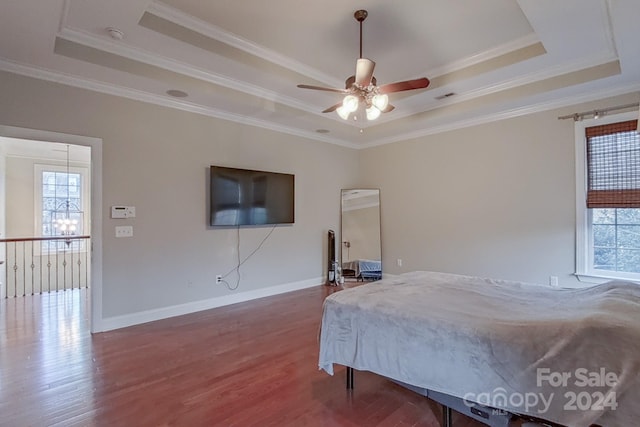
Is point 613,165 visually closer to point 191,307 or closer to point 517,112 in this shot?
point 517,112

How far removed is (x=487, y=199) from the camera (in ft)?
15.8

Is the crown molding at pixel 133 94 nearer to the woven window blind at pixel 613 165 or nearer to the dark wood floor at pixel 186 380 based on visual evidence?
the dark wood floor at pixel 186 380

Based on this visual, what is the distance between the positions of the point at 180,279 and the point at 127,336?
36.3 inches

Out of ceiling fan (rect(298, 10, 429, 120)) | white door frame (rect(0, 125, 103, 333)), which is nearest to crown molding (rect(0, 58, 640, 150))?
white door frame (rect(0, 125, 103, 333))

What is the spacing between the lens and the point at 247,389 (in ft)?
7.97

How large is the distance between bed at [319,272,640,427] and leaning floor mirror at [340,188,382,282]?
12.0 ft

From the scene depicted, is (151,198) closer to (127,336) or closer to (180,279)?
(180,279)

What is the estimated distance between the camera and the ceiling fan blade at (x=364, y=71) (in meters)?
2.68

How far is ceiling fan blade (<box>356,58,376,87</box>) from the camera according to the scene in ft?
8.78

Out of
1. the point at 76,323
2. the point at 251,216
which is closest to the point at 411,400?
the point at 251,216

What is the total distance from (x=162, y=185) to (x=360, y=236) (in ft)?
11.9

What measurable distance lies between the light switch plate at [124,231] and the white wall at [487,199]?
13.9 ft

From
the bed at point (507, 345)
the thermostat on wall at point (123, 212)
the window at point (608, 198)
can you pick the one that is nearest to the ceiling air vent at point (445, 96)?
the window at point (608, 198)

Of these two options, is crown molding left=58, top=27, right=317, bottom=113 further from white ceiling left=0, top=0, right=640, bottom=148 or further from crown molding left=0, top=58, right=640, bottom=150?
crown molding left=0, top=58, right=640, bottom=150
